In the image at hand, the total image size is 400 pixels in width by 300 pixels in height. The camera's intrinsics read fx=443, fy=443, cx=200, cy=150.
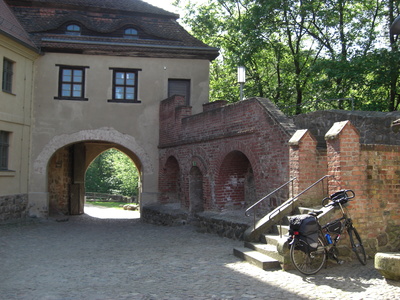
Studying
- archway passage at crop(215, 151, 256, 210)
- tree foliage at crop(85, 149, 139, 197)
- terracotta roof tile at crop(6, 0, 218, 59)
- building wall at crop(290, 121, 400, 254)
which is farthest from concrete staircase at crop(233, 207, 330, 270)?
tree foliage at crop(85, 149, 139, 197)

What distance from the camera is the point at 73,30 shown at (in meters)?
18.9

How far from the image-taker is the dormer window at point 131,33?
62.8 feet

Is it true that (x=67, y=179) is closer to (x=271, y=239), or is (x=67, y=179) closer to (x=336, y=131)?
(x=271, y=239)

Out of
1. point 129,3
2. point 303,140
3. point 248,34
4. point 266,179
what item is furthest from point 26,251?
point 248,34

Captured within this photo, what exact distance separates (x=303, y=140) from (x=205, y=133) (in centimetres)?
547

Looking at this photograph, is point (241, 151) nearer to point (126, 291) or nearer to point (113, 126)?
point (126, 291)

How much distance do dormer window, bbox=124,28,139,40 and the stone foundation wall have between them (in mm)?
7851

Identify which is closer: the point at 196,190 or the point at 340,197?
the point at 340,197

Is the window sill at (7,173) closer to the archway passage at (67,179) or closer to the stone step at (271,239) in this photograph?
the archway passage at (67,179)

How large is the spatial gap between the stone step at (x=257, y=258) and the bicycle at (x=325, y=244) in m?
0.50

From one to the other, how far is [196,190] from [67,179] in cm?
936

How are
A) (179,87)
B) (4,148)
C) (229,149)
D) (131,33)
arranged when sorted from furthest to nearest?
(131,33)
(179,87)
(4,148)
(229,149)

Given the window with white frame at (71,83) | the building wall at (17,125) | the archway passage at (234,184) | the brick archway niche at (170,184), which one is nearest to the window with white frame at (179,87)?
the brick archway niche at (170,184)

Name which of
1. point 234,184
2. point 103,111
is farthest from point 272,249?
point 103,111
